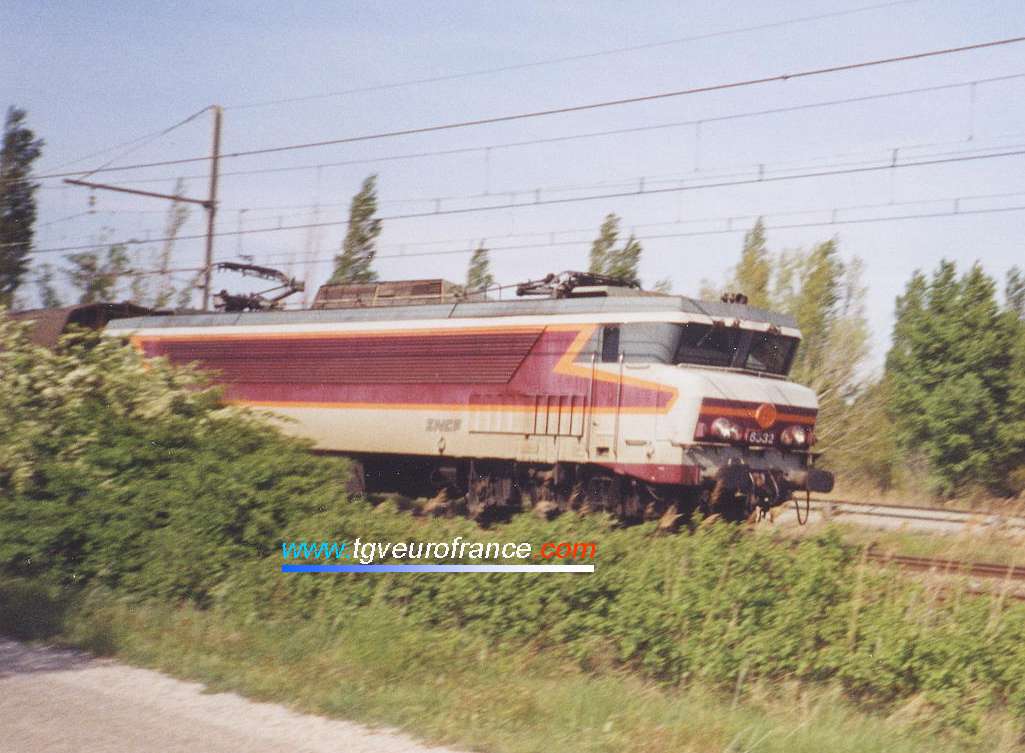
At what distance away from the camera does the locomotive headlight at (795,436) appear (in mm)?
14609

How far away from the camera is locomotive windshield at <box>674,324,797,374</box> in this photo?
1423 centimetres

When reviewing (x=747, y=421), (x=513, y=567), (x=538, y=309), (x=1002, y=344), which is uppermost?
(x=1002, y=344)

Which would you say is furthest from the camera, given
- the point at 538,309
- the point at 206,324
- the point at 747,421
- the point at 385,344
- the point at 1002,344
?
the point at 1002,344

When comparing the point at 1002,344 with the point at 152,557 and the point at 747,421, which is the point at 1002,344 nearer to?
the point at 747,421

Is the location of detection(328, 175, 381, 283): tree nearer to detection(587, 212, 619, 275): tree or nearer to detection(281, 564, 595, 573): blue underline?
detection(587, 212, 619, 275): tree

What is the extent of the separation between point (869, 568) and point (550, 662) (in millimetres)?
2994

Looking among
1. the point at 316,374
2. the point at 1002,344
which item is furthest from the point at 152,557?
the point at 1002,344

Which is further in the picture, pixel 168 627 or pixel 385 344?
pixel 385 344

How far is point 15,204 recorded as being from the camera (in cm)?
4678

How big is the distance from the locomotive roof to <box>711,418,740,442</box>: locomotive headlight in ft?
4.85

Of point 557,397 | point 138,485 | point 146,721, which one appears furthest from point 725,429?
point 146,721

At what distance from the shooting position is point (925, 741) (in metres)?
7.18

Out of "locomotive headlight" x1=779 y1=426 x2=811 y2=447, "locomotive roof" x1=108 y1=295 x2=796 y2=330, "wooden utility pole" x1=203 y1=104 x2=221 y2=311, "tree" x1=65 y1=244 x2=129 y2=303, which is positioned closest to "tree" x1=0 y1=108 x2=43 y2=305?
"tree" x1=65 y1=244 x2=129 y2=303

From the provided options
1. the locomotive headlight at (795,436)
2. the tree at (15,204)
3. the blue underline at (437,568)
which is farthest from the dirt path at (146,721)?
the tree at (15,204)
